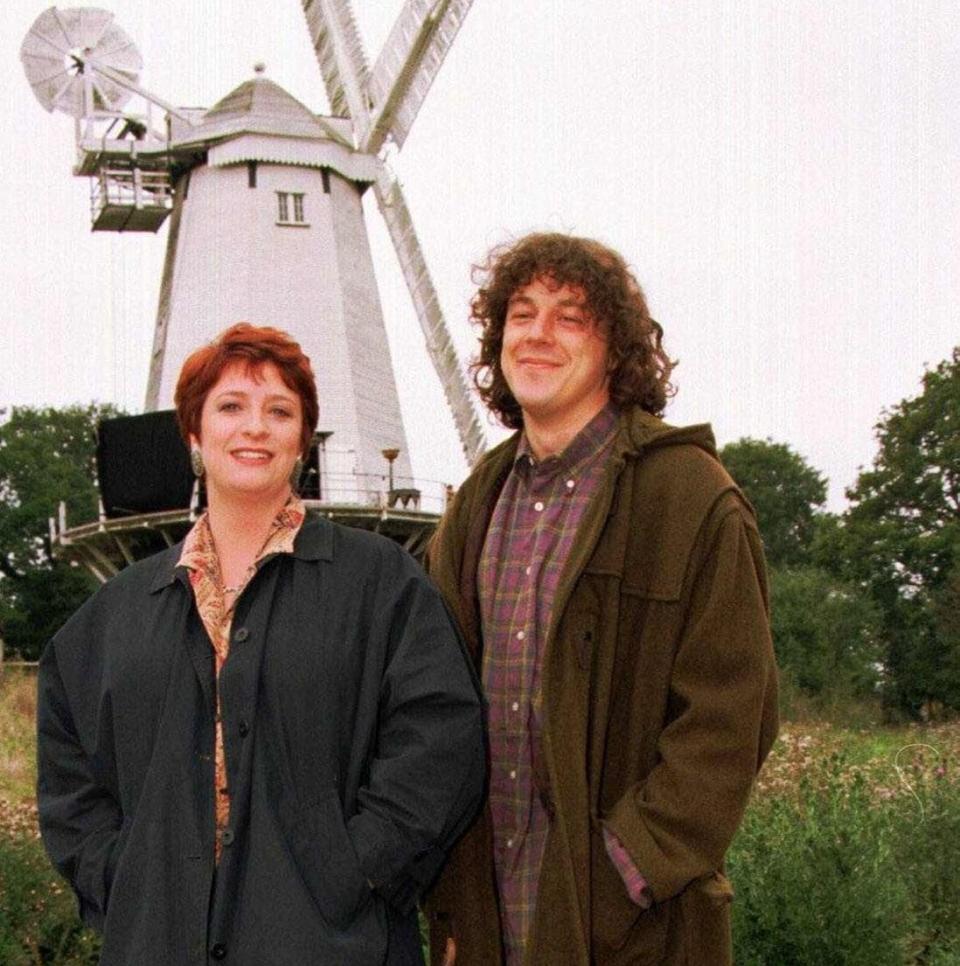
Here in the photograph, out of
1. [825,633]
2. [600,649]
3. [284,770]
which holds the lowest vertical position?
[825,633]

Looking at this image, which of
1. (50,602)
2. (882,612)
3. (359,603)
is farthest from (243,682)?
(50,602)

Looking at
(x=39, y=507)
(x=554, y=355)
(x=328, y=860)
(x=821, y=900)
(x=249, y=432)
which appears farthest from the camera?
(x=39, y=507)

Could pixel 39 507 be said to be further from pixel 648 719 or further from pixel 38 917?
pixel 648 719

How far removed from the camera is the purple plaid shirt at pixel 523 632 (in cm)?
292

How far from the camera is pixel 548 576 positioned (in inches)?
117

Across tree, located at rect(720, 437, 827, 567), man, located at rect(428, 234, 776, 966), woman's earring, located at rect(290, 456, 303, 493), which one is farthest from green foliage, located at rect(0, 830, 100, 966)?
tree, located at rect(720, 437, 827, 567)

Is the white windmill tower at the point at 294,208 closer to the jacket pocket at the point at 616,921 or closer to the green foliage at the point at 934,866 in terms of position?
the green foliage at the point at 934,866

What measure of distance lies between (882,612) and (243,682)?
28.3 meters

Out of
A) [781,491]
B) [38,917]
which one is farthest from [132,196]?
[781,491]

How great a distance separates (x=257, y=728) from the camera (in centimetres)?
273

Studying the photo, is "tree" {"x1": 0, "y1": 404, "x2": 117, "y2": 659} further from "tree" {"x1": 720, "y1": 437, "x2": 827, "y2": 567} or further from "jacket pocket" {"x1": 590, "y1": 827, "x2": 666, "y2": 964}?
"jacket pocket" {"x1": 590, "y1": 827, "x2": 666, "y2": 964}

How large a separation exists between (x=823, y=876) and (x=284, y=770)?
2.33 meters

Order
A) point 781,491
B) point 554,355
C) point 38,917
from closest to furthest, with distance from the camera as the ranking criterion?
point 554,355 < point 38,917 < point 781,491

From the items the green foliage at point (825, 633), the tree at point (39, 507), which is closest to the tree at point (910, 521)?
the green foliage at point (825, 633)
